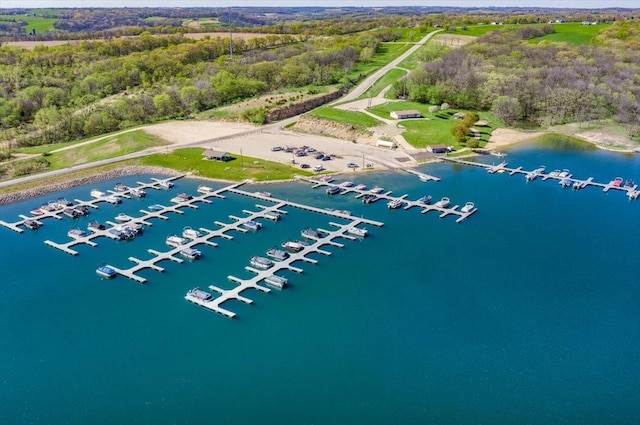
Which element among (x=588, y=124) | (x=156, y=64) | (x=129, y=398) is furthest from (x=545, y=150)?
→ (x=156, y=64)

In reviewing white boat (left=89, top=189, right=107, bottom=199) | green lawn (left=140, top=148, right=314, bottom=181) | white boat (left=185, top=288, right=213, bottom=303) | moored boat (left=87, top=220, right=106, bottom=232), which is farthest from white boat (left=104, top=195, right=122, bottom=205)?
white boat (left=185, top=288, right=213, bottom=303)

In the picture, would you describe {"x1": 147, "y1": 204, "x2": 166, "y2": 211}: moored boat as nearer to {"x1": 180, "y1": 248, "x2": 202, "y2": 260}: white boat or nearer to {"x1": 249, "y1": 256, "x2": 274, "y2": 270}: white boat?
{"x1": 180, "y1": 248, "x2": 202, "y2": 260}: white boat

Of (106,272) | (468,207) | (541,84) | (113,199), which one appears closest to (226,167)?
(113,199)

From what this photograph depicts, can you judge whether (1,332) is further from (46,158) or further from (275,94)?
→ (275,94)

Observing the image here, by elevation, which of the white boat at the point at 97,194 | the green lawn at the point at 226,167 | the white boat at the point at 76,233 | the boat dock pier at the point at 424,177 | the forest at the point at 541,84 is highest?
the forest at the point at 541,84

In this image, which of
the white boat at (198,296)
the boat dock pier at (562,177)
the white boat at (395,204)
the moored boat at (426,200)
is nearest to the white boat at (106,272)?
the white boat at (198,296)

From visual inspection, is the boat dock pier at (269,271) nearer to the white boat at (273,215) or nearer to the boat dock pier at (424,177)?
the white boat at (273,215)
